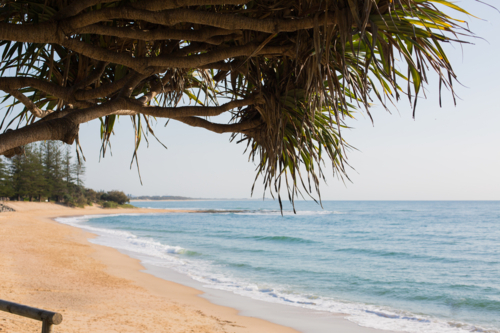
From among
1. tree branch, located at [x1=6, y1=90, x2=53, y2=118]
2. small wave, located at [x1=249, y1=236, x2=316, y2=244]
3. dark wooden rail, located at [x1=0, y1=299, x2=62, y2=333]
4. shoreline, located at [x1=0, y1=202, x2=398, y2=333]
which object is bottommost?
Answer: small wave, located at [x1=249, y1=236, x2=316, y2=244]

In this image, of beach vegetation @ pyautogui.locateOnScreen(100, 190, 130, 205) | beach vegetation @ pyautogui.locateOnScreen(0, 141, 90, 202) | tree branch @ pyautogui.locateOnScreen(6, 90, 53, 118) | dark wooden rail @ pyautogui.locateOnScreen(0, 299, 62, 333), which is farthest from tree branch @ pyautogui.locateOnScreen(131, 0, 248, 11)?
beach vegetation @ pyautogui.locateOnScreen(100, 190, 130, 205)

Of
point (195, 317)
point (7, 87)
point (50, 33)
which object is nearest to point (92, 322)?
point (195, 317)

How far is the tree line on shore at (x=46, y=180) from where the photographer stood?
35906 mm

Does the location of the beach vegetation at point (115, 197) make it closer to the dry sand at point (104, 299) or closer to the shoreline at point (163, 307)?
the dry sand at point (104, 299)

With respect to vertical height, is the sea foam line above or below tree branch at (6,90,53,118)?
below

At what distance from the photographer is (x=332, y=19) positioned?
1.39 m

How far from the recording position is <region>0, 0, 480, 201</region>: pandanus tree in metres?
1.38

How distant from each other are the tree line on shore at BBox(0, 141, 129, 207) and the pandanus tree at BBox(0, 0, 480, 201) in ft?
114

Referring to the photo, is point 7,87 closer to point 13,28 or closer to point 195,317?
point 13,28

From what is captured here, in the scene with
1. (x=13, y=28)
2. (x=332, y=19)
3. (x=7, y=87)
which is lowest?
(x=7, y=87)

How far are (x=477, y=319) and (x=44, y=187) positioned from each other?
4245cm

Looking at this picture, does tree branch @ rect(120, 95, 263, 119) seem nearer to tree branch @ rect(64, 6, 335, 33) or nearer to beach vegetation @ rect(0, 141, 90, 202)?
tree branch @ rect(64, 6, 335, 33)

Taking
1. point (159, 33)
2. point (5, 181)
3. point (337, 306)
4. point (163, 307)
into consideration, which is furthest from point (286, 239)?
point (5, 181)

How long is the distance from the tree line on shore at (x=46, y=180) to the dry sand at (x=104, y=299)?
29379 millimetres
